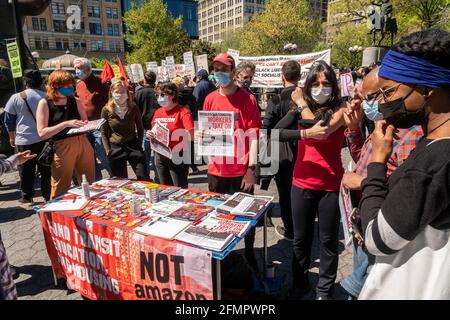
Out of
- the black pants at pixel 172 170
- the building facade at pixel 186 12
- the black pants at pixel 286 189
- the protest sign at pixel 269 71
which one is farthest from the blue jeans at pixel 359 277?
the building facade at pixel 186 12

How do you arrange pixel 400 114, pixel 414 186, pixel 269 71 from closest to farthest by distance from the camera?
pixel 414 186
pixel 400 114
pixel 269 71

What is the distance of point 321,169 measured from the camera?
263cm

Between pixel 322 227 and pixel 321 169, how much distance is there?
48 cm

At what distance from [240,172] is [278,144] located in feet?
2.54

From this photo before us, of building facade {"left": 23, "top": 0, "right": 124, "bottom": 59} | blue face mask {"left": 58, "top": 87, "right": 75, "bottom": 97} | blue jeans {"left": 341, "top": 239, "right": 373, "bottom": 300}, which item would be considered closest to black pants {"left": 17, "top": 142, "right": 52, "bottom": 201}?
blue face mask {"left": 58, "top": 87, "right": 75, "bottom": 97}

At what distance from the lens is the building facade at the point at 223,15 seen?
100 meters

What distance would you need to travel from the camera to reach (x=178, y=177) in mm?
4316

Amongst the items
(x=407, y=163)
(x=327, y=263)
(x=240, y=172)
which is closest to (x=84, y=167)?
(x=240, y=172)

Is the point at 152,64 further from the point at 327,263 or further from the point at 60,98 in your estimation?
the point at 327,263

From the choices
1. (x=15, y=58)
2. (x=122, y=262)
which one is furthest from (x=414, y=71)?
(x=15, y=58)

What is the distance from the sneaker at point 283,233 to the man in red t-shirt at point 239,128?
833mm

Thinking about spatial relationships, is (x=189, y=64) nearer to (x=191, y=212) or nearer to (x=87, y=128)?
(x=87, y=128)

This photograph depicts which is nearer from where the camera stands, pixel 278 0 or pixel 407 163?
pixel 407 163

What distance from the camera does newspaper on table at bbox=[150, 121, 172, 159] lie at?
3.94 m
